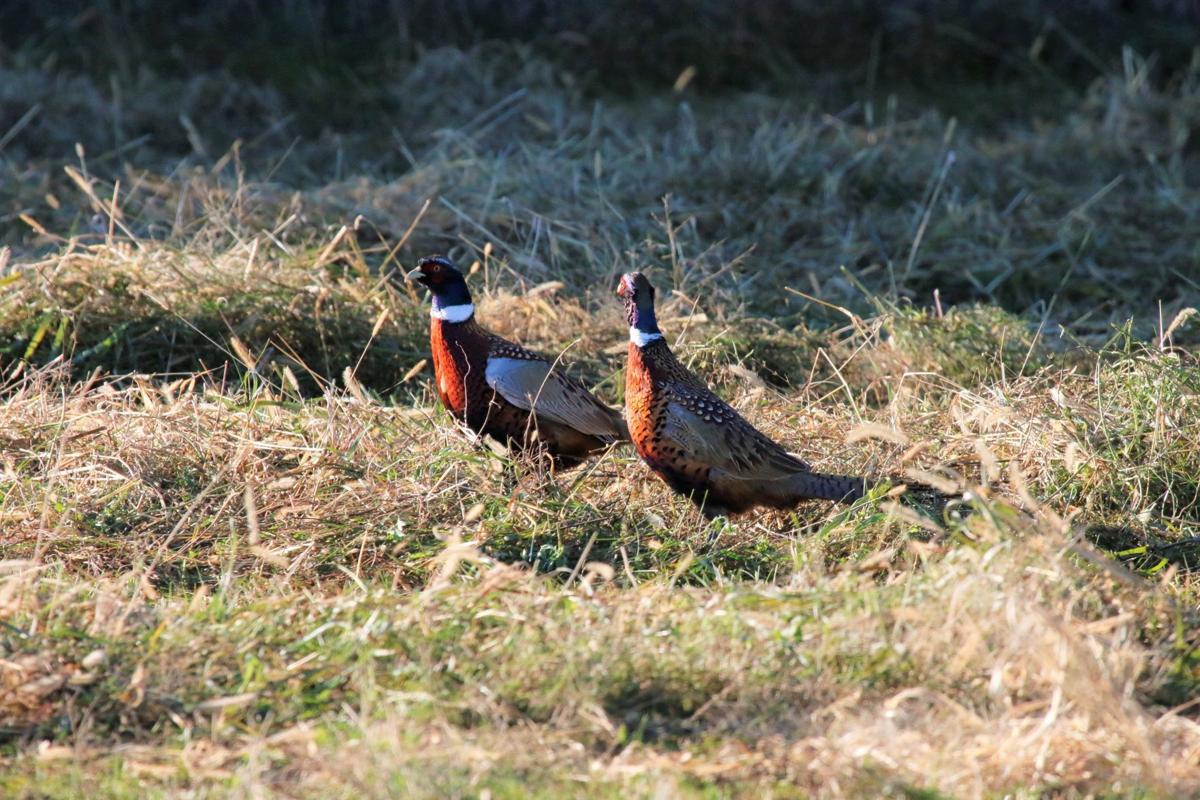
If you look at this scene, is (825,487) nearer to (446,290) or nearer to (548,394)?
(548,394)

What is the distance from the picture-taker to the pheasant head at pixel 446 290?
15.9 ft

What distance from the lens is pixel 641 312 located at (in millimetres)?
4508

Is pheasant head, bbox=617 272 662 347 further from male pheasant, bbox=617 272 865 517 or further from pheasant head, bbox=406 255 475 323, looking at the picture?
pheasant head, bbox=406 255 475 323

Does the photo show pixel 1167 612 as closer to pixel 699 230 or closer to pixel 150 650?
pixel 150 650

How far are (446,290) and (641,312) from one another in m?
0.73

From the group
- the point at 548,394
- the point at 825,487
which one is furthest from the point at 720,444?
the point at 548,394

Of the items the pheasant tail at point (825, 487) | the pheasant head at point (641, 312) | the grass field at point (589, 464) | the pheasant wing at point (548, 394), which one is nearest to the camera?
the grass field at point (589, 464)

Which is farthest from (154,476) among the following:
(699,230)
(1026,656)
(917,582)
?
(699,230)

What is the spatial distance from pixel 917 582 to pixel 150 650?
178 centimetres

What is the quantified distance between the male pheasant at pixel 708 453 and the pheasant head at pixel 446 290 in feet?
2.14

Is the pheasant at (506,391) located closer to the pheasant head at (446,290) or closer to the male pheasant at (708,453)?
the pheasant head at (446,290)

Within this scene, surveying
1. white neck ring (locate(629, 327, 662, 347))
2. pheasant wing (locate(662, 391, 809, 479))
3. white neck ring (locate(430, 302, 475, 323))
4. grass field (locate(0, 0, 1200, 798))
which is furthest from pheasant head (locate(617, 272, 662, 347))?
white neck ring (locate(430, 302, 475, 323))

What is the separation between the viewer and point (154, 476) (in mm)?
4426

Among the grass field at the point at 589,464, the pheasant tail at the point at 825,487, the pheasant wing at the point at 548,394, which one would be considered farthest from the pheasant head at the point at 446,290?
the pheasant tail at the point at 825,487
